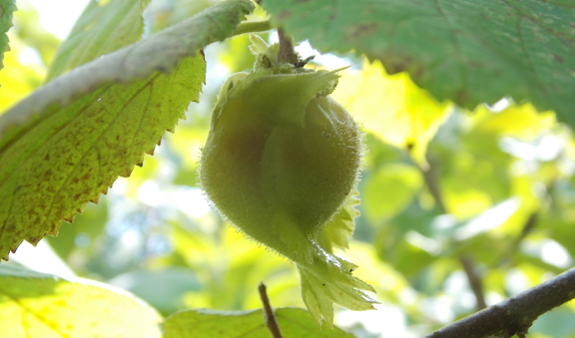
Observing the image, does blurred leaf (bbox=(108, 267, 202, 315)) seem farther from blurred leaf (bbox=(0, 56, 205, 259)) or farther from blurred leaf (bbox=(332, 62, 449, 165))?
blurred leaf (bbox=(0, 56, 205, 259))

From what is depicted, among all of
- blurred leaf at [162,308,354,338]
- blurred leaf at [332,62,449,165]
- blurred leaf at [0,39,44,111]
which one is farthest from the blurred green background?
blurred leaf at [162,308,354,338]

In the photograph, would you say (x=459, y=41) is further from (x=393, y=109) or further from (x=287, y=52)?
(x=393, y=109)

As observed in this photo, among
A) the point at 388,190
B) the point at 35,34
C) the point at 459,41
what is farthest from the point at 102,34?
the point at 35,34

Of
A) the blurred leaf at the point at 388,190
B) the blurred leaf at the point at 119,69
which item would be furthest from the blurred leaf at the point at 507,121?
the blurred leaf at the point at 119,69

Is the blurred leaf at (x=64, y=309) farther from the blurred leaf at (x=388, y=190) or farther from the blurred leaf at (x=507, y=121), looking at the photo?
the blurred leaf at (x=507, y=121)

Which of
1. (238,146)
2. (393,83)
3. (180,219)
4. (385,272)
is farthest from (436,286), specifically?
(238,146)

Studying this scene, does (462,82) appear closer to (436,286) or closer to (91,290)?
(91,290)
